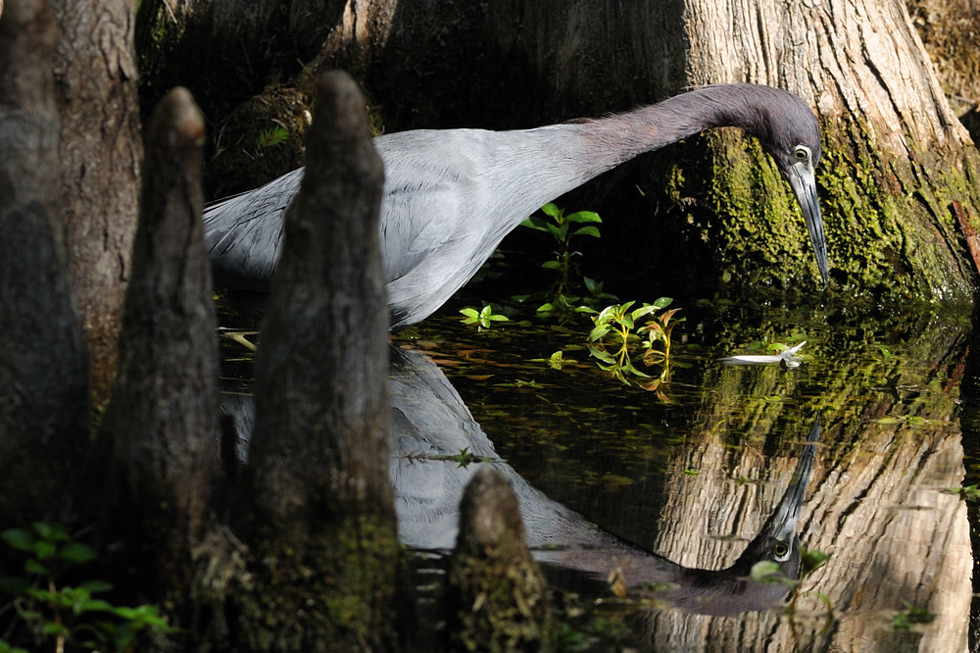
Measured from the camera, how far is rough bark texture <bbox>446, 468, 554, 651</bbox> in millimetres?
2582

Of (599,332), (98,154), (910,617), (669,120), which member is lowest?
(910,617)

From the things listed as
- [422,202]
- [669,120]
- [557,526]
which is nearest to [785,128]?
[669,120]

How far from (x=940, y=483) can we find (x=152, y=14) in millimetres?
7141

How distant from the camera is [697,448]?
457 cm

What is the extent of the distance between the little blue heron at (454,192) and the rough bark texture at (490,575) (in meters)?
2.89

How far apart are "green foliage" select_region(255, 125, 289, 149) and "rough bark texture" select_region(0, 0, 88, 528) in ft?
16.5

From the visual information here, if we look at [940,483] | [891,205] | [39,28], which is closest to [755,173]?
[891,205]

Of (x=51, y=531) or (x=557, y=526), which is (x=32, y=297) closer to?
(x=51, y=531)

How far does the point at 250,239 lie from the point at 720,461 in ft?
8.08

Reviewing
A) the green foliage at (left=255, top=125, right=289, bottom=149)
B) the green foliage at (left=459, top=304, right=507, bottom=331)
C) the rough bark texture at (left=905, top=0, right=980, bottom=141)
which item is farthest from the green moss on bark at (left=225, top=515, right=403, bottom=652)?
the rough bark texture at (left=905, top=0, right=980, bottom=141)

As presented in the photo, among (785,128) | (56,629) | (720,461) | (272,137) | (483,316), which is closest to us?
(56,629)

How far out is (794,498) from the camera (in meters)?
4.12

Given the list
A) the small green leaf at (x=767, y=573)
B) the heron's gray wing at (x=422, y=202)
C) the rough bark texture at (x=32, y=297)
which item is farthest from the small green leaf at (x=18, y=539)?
the heron's gray wing at (x=422, y=202)

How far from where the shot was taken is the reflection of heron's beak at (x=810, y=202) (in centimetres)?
650
